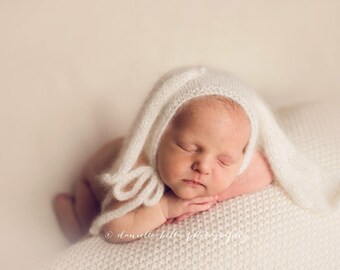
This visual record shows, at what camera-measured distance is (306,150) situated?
111cm

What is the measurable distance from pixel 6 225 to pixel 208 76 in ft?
2.08

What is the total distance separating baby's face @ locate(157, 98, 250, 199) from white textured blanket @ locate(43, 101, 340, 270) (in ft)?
0.22

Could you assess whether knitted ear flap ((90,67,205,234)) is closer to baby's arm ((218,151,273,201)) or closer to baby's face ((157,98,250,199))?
baby's face ((157,98,250,199))

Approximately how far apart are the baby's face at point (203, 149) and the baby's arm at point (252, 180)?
5 centimetres

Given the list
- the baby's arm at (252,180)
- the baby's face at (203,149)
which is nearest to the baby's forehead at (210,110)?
the baby's face at (203,149)

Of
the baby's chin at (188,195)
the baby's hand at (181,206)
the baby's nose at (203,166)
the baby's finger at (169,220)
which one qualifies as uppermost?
the baby's nose at (203,166)

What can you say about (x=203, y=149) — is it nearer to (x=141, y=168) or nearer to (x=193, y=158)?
(x=193, y=158)

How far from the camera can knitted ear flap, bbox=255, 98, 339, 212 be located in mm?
994

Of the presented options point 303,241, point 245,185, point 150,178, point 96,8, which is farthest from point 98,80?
point 303,241

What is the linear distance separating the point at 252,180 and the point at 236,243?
0.49ft

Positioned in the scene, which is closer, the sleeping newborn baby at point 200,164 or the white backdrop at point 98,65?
the sleeping newborn baby at point 200,164

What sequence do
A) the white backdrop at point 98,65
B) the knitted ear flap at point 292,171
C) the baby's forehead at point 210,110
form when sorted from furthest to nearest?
the white backdrop at point 98,65, the knitted ear flap at point 292,171, the baby's forehead at point 210,110

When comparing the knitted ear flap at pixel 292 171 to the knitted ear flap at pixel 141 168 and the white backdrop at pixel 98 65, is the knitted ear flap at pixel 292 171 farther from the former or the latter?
the white backdrop at pixel 98 65

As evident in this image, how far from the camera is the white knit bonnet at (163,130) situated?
0.93 m
